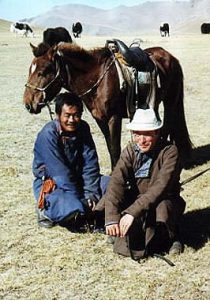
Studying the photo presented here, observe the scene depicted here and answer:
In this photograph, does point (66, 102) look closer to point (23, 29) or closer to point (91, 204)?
point (91, 204)

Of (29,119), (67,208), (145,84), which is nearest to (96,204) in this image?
(67,208)

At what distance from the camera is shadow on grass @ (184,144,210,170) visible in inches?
275

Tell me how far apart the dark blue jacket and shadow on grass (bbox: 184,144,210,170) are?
94.7 inches

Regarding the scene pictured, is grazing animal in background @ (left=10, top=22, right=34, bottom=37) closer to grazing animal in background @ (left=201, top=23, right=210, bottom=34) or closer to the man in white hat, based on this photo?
grazing animal in background @ (left=201, top=23, right=210, bottom=34)

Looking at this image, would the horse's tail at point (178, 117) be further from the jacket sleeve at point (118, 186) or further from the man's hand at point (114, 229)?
the man's hand at point (114, 229)

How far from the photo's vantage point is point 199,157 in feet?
24.1

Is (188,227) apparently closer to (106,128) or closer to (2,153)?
(106,128)

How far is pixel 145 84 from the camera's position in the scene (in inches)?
242

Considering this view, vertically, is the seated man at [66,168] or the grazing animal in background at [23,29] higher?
the grazing animal in background at [23,29]

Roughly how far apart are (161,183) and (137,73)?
237 cm

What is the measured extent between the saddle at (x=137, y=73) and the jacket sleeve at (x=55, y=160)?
1.61 m

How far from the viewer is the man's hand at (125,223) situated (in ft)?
12.6

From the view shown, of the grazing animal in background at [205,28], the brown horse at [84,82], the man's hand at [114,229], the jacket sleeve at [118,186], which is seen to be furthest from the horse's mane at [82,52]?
the grazing animal in background at [205,28]

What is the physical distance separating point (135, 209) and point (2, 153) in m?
4.13
